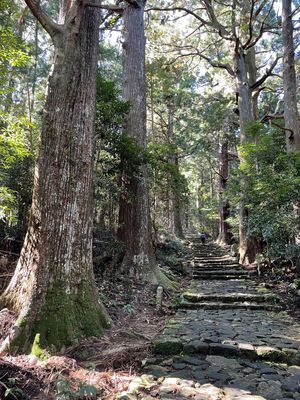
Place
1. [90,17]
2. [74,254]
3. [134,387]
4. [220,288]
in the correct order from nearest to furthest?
1. [134,387]
2. [74,254]
3. [90,17]
4. [220,288]

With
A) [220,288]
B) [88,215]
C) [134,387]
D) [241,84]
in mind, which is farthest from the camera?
[241,84]

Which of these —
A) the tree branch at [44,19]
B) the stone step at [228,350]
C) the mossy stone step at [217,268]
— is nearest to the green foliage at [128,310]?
the stone step at [228,350]

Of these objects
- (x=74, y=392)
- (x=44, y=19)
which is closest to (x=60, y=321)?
(x=74, y=392)

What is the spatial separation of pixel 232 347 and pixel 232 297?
309 centimetres

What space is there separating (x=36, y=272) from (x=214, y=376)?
7.83 ft

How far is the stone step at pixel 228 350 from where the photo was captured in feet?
12.6

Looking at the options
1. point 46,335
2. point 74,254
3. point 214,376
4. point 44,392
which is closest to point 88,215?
point 74,254

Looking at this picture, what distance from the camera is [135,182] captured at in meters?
7.60

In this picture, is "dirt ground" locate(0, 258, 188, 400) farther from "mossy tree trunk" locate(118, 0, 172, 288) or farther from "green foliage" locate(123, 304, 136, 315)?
"mossy tree trunk" locate(118, 0, 172, 288)

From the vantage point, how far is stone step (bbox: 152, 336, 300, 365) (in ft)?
12.6

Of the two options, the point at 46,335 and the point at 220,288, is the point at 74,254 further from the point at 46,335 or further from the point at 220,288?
the point at 220,288

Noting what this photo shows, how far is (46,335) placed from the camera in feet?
11.7

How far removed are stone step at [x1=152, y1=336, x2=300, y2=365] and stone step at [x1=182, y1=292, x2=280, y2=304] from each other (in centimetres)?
287

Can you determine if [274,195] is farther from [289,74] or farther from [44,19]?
[44,19]
